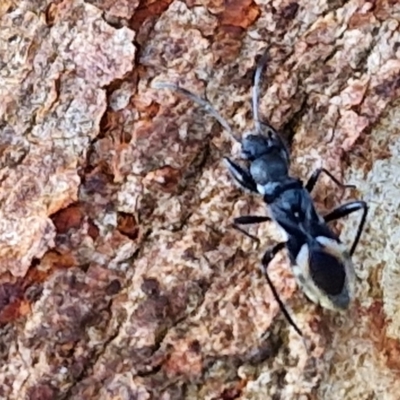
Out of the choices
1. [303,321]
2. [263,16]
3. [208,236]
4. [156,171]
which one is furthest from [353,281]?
[263,16]

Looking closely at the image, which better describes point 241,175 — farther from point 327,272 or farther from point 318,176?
point 327,272

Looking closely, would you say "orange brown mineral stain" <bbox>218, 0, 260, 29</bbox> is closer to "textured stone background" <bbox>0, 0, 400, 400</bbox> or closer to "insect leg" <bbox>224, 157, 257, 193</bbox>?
"textured stone background" <bbox>0, 0, 400, 400</bbox>

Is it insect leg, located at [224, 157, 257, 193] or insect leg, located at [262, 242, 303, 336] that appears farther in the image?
insect leg, located at [224, 157, 257, 193]

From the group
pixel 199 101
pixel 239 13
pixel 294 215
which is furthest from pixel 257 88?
pixel 294 215

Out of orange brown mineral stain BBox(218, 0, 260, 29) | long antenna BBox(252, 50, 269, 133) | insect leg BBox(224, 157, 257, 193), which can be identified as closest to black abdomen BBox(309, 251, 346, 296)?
insect leg BBox(224, 157, 257, 193)

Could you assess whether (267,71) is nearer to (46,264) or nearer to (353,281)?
(353,281)
